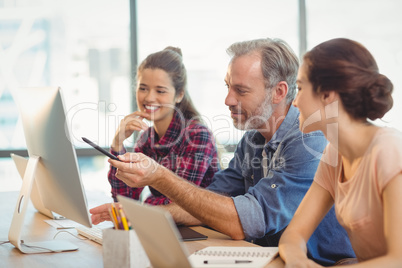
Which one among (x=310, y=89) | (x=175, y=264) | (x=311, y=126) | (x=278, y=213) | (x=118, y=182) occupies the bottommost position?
(x=118, y=182)

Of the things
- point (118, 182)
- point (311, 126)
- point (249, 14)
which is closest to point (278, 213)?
point (311, 126)

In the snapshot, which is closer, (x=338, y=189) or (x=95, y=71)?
(x=338, y=189)

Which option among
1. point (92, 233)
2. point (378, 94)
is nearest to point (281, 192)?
point (378, 94)

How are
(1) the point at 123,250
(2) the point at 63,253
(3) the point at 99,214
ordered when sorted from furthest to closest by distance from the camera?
1. (3) the point at 99,214
2. (2) the point at 63,253
3. (1) the point at 123,250

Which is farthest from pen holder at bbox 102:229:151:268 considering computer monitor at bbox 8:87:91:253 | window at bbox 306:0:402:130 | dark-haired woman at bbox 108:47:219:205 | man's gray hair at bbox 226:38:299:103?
window at bbox 306:0:402:130

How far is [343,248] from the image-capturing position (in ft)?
5.72

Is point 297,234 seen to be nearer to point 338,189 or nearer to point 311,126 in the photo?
point 338,189

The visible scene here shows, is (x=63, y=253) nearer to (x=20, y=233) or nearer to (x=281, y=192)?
(x=20, y=233)

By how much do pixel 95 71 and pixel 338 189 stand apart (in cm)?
470

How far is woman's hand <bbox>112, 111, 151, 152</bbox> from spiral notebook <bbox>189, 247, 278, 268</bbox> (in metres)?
1.28

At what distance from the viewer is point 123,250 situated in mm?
1149

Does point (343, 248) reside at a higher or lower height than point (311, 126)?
lower

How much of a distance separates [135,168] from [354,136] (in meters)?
0.65

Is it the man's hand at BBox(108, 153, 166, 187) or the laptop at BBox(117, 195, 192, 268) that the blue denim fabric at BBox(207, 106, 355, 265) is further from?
the laptop at BBox(117, 195, 192, 268)
